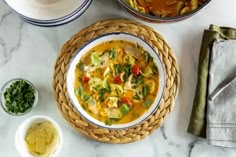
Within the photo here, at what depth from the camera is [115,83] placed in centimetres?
155

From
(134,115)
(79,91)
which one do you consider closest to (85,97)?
(79,91)

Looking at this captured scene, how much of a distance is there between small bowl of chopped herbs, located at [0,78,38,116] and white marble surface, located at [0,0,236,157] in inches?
1.1

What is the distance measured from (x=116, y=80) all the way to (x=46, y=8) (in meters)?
0.24

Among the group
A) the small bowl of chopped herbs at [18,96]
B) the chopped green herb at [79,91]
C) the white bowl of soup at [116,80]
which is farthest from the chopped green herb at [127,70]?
the small bowl of chopped herbs at [18,96]

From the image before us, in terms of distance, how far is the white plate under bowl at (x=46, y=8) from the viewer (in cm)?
153

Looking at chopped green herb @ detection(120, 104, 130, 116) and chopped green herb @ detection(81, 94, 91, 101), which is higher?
chopped green herb @ detection(81, 94, 91, 101)

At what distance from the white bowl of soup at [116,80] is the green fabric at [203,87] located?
0.09 meters

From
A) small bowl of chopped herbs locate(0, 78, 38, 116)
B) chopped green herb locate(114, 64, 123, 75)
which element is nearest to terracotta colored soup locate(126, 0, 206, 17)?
chopped green herb locate(114, 64, 123, 75)

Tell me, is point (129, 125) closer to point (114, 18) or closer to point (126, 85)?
point (126, 85)

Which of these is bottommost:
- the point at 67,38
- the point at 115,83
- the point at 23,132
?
the point at 23,132

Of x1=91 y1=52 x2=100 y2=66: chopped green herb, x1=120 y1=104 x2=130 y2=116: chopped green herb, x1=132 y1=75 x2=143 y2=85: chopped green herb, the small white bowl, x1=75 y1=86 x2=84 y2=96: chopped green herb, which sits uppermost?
x1=91 y1=52 x2=100 y2=66: chopped green herb

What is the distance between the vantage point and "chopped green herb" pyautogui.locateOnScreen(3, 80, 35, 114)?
1555mm

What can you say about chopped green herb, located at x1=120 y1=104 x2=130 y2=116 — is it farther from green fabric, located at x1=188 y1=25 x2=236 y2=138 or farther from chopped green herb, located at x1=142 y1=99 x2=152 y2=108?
green fabric, located at x1=188 y1=25 x2=236 y2=138

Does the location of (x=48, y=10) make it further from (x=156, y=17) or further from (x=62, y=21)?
(x=156, y=17)
